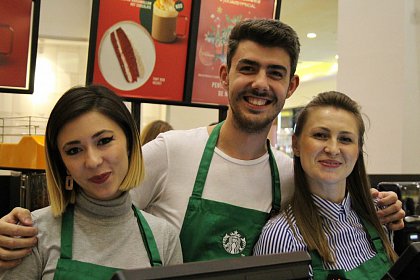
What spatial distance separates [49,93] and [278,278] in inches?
163

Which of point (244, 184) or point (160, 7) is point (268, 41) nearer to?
point (244, 184)

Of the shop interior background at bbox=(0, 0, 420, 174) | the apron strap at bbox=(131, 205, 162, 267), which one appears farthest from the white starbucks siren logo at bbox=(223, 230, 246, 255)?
the shop interior background at bbox=(0, 0, 420, 174)

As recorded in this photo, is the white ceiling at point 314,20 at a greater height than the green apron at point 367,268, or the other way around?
the white ceiling at point 314,20

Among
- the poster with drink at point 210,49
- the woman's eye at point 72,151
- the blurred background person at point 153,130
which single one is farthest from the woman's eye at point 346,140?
the blurred background person at point 153,130

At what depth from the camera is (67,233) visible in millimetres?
1134

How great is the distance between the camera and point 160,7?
2.29m

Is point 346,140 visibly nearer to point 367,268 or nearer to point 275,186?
point 275,186

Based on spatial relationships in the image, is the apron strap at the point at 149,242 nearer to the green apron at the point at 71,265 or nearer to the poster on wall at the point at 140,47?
the green apron at the point at 71,265

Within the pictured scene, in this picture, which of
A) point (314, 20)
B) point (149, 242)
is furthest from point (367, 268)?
point (314, 20)

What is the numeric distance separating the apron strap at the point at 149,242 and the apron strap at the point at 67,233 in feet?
0.64

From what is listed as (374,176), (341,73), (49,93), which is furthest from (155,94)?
(49,93)

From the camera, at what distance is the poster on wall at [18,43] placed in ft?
6.54

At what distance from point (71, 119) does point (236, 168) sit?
63 cm

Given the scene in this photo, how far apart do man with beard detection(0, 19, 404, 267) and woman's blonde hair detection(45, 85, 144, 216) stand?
0.85 feet
